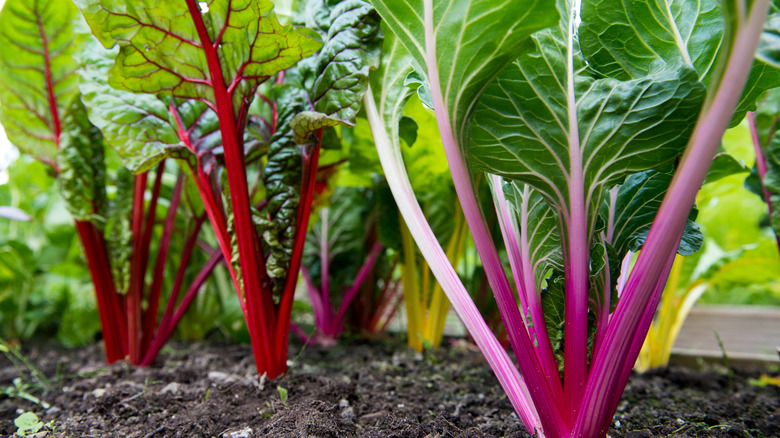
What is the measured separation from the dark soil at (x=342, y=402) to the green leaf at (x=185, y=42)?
723 millimetres

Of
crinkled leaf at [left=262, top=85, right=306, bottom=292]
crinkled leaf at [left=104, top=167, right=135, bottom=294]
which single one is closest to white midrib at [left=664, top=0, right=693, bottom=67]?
crinkled leaf at [left=262, top=85, right=306, bottom=292]

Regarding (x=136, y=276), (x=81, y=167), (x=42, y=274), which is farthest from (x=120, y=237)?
(x=42, y=274)

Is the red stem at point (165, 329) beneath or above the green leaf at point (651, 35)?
beneath

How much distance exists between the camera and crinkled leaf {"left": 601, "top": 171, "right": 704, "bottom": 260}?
2.86 feet

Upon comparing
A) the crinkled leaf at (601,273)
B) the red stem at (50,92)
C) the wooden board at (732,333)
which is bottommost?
the wooden board at (732,333)

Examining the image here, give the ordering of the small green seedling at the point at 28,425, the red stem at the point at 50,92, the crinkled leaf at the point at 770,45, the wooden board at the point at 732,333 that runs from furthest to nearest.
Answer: the wooden board at the point at 732,333 < the red stem at the point at 50,92 < the small green seedling at the point at 28,425 < the crinkled leaf at the point at 770,45

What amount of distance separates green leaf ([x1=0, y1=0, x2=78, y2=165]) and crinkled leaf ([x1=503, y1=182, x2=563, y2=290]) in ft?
4.89

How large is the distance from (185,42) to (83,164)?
0.70 m

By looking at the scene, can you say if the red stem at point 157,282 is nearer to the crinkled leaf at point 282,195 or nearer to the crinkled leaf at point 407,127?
the crinkled leaf at point 282,195

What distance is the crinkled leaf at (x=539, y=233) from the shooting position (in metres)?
0.86

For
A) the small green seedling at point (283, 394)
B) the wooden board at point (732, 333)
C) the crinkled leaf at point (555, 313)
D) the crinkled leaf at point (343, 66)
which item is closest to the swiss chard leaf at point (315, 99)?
the crinkled leaf at point (343, 66)

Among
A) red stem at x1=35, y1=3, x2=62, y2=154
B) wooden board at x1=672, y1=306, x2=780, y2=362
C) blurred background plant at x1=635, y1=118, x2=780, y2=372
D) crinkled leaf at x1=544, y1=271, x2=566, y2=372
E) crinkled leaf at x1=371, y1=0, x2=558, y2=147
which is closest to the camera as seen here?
crinkled leaf at x1=371, y1=0, x2=558, y2=147

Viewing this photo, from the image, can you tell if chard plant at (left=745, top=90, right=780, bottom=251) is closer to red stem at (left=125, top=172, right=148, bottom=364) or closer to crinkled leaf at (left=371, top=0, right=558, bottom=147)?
crinkled leaf at (left=371, top=0, right=558, bottom=147)

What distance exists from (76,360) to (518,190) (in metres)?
1.83
